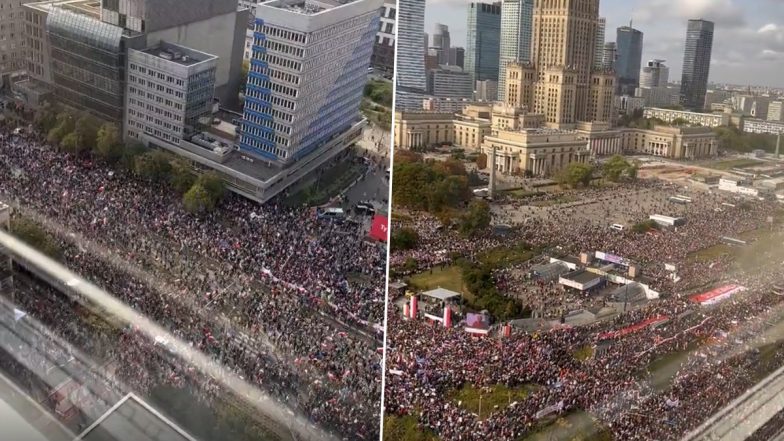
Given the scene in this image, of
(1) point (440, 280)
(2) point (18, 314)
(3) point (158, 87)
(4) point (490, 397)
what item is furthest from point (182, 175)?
(4) point (490, 397)

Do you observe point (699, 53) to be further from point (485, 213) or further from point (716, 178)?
point (485, 213)

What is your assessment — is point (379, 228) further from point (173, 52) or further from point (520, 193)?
point (173, 52)

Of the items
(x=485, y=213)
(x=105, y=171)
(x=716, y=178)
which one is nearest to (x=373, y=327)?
(x=485, y=213)

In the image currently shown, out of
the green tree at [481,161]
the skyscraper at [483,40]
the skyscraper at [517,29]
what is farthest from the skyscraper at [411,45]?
the green tree at [481,161]

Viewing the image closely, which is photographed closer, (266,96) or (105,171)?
(266,96)

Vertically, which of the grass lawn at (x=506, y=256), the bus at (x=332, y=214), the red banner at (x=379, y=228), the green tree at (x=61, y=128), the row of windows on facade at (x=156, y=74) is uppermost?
the row of windows on facade at (x=156, y=74)

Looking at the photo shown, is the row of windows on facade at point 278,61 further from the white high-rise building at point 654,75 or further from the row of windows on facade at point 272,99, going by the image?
the white high-rise building at point 654,75

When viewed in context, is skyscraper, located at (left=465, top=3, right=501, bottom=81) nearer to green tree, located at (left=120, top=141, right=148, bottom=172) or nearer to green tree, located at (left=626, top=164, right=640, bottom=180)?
green tree, located at (left=626, top=164, right=640, bottom=180)
